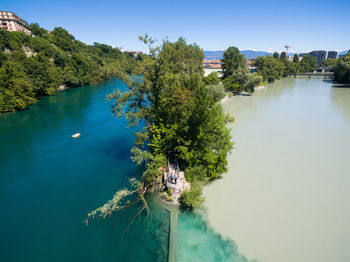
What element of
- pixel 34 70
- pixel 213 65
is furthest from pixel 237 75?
pixel 213 65

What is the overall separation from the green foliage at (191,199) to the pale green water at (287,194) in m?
1.12

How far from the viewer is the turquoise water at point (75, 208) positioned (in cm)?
1120

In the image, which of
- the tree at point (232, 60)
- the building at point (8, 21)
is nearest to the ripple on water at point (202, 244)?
the tree at point (232, 60)

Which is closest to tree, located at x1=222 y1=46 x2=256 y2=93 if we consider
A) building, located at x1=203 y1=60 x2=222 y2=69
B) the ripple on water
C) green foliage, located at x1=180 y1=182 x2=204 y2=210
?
green foliage, located at x1=180 y1=182 x2=204 y2=210

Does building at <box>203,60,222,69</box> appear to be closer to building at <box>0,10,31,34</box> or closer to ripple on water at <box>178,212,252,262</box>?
building at <box>0,10,31,34</box>

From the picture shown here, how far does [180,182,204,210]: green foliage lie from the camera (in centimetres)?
1301

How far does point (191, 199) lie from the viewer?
13.0 m

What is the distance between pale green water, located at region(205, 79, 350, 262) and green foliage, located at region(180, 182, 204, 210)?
1.12 m

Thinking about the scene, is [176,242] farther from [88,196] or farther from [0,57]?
[0,57]

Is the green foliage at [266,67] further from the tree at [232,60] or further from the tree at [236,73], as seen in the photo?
the tree at [236,73]

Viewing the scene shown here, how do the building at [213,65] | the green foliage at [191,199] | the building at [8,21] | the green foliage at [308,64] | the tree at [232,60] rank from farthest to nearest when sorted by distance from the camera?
the building at [213,65] < the green foliage at [308,64] < the building at [8,21] < the tree at [232,60] < the green foliage at [191,199]

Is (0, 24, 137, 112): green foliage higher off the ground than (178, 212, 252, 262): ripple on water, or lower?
higher

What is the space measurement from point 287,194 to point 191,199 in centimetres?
798

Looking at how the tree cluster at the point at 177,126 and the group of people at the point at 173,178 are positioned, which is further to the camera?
the tree cluster at the point at 177,126
